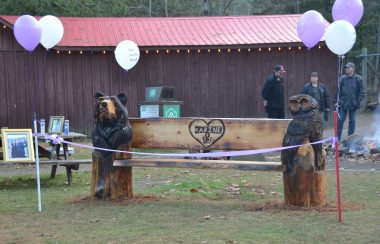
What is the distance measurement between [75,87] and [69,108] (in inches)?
27.8

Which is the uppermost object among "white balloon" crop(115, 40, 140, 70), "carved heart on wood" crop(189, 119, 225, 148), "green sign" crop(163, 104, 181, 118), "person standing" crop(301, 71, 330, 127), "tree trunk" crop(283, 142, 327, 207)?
"white balloon" crop(115, 40, 140, 70)

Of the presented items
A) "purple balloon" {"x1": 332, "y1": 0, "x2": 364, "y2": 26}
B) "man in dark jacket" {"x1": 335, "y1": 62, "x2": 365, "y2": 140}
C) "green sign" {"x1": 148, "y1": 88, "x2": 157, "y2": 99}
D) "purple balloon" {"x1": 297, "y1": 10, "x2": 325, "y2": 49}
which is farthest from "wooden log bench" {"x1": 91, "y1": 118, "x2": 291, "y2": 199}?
"green sign" {"x1": 148, "y1": 88, "x2": 157, "y2": 99}

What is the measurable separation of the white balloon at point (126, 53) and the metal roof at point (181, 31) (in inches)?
67.5

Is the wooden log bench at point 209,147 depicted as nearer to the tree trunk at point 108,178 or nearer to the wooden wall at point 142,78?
the tree trunk at point 108,178

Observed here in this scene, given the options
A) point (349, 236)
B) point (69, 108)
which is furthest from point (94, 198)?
point (69, 108)

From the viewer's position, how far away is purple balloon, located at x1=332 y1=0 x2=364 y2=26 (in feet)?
37.2

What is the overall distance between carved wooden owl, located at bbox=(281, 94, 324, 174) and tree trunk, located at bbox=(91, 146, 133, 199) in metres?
2.23

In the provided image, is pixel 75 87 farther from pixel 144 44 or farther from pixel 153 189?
pixel 153 189

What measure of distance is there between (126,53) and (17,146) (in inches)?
298

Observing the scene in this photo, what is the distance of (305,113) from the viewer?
22.7 feet

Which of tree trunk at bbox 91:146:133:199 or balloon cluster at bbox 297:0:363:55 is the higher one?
balloon cluster at bbox 297:0:363:55

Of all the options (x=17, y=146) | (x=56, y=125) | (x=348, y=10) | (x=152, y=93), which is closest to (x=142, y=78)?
(x=152, y=93)

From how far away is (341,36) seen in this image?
10.9m

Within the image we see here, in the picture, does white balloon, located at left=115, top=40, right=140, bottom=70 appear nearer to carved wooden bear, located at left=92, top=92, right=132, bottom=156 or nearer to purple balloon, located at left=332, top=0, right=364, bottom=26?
purple balloon, located at left=332, top=0, right=364, bottom=26
